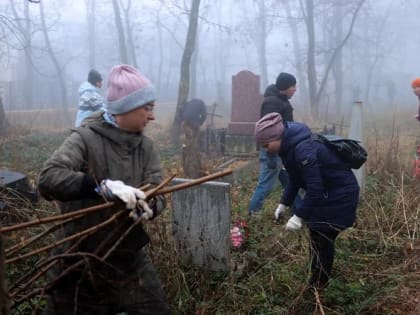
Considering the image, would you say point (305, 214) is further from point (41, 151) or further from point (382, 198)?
point (41, 151)

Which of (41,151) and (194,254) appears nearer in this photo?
(194,254)

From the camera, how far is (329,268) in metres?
3.11

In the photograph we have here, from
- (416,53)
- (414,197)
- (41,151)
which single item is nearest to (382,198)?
(414,197)

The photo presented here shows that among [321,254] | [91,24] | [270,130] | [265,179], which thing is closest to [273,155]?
[265,179]

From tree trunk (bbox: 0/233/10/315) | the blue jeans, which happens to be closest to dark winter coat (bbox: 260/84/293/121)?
the blue jeans

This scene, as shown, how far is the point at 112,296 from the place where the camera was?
2.09m

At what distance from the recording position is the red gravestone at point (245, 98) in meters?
9.98

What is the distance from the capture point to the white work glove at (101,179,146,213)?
166cm

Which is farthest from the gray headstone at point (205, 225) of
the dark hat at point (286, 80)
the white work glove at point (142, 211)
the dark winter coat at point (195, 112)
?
the dark winter coat at point (195, 112)

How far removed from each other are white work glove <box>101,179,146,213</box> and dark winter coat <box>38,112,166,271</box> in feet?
0.34

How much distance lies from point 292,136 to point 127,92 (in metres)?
1.39

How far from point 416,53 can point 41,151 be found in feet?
210

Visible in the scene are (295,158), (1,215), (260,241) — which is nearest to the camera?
(295,158)

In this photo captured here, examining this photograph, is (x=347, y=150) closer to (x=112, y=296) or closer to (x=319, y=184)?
(x=319, y=184)
